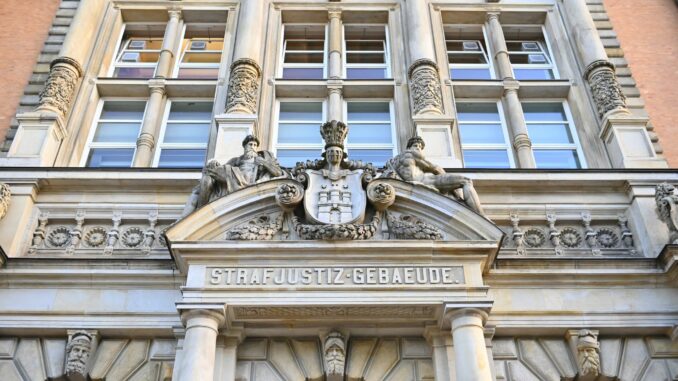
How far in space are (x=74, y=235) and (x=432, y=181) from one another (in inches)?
233

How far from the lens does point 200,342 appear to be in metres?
9.37

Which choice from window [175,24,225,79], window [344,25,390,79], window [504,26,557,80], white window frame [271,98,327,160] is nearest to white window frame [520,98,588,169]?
window [504,26,557,80]

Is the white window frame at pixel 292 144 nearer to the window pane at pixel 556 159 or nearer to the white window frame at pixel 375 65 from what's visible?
the white window frame at pixel 375 65

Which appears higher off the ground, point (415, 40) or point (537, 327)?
point (415, 40)

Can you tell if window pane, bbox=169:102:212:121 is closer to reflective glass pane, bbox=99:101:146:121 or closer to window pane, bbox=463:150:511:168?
reflective glass pane, bbox=99:101:146:121

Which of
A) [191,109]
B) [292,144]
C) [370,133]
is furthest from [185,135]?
[370,133]

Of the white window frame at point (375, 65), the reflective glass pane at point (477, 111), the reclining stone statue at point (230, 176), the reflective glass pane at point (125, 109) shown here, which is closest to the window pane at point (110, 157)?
the reflective glass pane at point (125, 109)

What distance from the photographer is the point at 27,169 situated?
12.2 m

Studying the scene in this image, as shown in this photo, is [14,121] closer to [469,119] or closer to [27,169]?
[27,169]

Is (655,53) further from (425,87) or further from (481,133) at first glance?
(425,87)

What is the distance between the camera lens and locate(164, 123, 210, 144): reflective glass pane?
46.4 feet

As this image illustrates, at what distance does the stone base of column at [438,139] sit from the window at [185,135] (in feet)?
14.0

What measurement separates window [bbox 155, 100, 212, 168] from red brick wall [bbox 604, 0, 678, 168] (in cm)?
899

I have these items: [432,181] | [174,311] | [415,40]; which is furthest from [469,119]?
[174,311]
